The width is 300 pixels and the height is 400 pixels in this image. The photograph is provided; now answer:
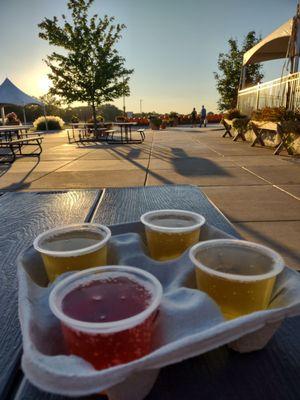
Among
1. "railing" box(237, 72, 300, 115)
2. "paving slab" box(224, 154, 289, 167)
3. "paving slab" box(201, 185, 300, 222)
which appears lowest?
"paving slab" box(201, 185, 300, 222)

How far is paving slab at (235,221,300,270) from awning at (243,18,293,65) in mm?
9885

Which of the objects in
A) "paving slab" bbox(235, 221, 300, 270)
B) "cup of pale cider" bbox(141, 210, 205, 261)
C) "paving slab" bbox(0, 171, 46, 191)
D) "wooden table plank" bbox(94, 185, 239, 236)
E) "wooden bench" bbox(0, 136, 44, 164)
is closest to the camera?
"cup of pale cider" bbox(141, 210, 205, 261)

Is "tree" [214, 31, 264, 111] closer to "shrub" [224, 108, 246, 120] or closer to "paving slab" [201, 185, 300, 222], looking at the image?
"shrub" [224, 108, 246, 120]

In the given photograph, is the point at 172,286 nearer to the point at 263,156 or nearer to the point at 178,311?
the point at 178,311

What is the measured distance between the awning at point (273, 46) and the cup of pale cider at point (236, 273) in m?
12.2

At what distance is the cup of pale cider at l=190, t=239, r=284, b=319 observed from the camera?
25.3 inches

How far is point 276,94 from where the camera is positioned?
11445mm

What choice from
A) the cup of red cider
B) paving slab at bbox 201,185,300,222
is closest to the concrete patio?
paving slab at bbox 201,185,300,222

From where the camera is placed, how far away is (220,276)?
652 millimetres

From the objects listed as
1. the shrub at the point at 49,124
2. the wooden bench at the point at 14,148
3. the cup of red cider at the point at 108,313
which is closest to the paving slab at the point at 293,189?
the cup of red cider at the point at 108,313

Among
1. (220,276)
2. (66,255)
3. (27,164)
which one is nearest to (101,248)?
(66,255)

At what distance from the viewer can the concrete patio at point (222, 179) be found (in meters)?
3.51

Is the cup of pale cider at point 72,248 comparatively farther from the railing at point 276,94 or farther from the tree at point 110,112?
the tree at point 110,112

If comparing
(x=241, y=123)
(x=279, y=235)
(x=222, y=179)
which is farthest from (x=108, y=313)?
(x=241, y=123)
